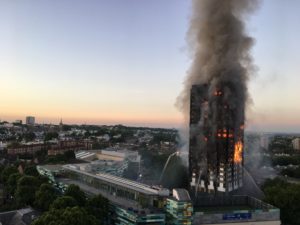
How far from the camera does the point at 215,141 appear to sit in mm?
39688

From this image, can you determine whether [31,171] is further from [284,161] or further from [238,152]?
[284,161]

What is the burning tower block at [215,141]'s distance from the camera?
39.1 m

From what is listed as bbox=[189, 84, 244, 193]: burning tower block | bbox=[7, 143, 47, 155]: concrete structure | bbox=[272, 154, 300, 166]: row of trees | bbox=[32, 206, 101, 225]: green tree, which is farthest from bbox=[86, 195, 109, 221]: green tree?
bbox=[272, 154, 300, 166]: row of trees

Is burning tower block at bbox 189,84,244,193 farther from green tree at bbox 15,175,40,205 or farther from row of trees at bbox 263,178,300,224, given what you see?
green tree at bbox 15,175,40,205

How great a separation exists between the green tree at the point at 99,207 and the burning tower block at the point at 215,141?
48.5 feet

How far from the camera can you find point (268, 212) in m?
28.7

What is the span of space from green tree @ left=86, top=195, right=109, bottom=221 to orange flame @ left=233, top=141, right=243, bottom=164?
1673cm

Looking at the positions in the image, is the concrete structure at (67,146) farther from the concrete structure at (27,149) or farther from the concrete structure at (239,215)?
the concrete structure at (239,215)

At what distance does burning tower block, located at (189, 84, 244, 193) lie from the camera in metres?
39.1

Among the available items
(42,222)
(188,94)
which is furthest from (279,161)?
(42,222)

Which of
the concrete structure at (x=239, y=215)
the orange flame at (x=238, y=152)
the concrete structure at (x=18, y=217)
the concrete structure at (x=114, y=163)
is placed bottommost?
the concrete structure at (x=18, y=217)

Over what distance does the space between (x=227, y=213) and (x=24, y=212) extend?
15.5 m

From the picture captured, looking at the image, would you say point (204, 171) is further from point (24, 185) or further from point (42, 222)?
point (42, 222)

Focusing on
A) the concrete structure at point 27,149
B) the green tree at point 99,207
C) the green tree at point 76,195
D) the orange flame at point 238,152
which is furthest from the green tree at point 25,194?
the concrete structure at point 27,149
